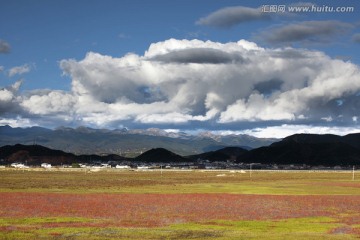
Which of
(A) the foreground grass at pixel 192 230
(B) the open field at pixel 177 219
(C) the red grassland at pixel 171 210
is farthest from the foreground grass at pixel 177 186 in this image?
(A) the foreground grass at pixel 192 230

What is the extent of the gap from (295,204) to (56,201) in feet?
109

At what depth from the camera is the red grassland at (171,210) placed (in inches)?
1937

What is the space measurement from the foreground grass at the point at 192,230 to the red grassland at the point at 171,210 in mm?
3074

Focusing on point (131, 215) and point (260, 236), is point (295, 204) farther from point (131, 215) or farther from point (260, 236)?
point (260, 236)

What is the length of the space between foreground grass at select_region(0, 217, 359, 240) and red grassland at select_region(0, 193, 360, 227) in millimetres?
3074

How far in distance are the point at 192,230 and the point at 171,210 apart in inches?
629

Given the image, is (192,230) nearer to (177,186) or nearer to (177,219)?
(177,219)

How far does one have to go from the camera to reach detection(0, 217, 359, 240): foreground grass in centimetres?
3741

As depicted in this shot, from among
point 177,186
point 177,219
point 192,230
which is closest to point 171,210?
point 177,219

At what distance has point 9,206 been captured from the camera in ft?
188

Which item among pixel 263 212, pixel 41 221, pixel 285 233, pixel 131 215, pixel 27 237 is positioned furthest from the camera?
pixel 263 212

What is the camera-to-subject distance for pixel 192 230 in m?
41.2

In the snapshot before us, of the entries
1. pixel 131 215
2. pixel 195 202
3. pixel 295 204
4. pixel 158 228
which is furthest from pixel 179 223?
pixel 295 204

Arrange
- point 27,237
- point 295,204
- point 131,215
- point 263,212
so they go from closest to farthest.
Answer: point 27,237 → point 131,215 → point 263,212 → point 295,204
